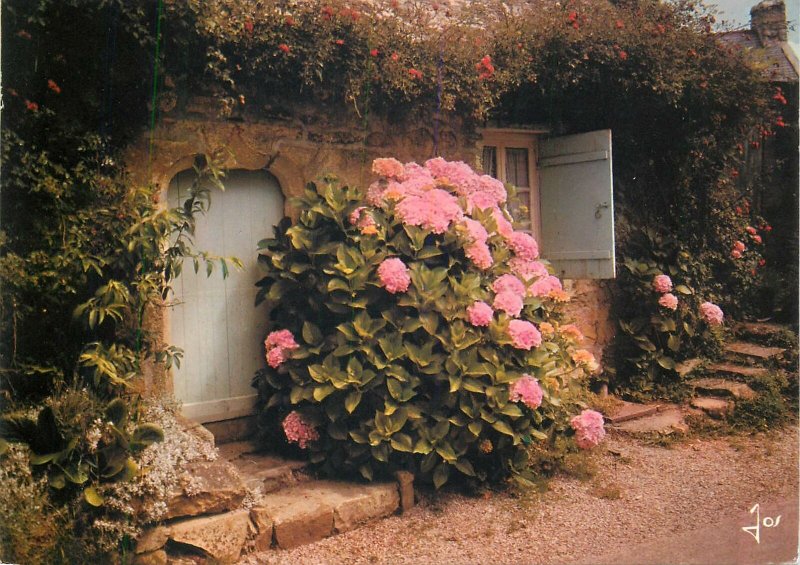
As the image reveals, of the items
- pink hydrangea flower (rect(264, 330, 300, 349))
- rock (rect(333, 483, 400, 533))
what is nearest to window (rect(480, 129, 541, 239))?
pink hydrangea flower (rect(264, 330, 300, 349))

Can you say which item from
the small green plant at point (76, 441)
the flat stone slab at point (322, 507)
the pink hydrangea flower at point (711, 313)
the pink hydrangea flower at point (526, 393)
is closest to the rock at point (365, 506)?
the flat stone slab at point (322, 507)

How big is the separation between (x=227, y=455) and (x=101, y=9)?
2809mm

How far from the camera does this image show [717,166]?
796 cm

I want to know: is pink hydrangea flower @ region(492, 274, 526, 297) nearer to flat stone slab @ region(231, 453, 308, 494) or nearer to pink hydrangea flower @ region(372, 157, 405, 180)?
pink hydrangea flower @ region(372, 157, 405, 180)

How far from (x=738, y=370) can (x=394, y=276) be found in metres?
4.36

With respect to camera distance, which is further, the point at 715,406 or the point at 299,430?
the point at 715,406

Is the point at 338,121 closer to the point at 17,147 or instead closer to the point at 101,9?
the point at 101,9

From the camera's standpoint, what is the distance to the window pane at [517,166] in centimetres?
727

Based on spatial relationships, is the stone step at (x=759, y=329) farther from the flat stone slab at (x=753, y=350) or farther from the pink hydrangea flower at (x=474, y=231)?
the pink hydrangea flower at (x=474, y=231)

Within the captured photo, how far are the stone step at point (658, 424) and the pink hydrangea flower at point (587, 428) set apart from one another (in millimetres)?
1177

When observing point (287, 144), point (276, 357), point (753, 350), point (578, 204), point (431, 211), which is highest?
point (287, 144)

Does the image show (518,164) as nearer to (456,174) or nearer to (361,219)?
(456,174)

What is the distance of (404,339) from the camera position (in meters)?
4.67

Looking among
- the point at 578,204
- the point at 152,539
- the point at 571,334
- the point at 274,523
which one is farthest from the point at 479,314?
the point at 578,204
